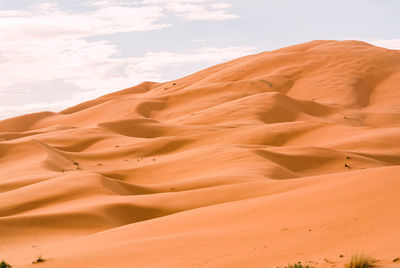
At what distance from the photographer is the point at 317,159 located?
25.3 meters

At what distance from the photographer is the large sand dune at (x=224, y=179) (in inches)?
341

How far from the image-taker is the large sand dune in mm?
8664

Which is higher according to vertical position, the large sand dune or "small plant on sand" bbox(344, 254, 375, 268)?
"small plant on sand" bbox(344, 254, 375, 268)

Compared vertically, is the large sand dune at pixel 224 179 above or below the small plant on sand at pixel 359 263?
below

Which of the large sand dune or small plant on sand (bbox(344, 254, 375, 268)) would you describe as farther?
the large sand dune

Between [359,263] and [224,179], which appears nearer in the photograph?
[359,263]

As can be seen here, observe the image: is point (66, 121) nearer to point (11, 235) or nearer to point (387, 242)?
point (11, 235)

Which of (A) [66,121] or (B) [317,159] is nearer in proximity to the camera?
(B) [317,159]

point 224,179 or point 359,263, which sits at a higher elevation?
point 359,263

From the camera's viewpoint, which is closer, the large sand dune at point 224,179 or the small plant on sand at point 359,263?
the small plant on sand at point 359,263

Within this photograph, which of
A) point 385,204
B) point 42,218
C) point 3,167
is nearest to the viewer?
point 385,204

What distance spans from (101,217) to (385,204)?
830 centimetres

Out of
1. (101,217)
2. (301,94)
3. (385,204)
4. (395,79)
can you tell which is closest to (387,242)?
(385,204)

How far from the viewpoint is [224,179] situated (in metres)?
20.0
